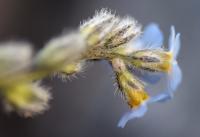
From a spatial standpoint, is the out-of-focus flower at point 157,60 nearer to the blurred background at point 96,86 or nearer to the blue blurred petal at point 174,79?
the blue blurred petal at point 174,79

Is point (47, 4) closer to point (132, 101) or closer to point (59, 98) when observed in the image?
point (59, 98)

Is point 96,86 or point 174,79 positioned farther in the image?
point 96,86

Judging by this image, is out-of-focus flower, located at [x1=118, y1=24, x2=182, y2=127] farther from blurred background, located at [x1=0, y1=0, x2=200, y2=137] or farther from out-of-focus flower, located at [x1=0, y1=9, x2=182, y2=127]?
blurred background, located at [x1=0, y1=0, x2=200, y2=137]

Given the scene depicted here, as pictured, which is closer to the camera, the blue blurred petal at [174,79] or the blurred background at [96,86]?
the blue blurred petal at [174,79]

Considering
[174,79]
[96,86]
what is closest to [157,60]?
[174,79]

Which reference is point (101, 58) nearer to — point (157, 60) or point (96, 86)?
point (157, 60)

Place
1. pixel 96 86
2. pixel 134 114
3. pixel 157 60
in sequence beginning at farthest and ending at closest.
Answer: pixel 96 86 → pixel 157 60 → pixel 134 114

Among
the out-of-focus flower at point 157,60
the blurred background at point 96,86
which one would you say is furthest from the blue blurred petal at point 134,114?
the blurred background at point 96,86

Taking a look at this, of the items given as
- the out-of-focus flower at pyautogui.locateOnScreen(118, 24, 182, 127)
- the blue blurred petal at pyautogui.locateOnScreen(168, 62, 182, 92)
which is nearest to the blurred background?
the out-of-focus flower at pyautogui.locateOnScreen(118, 24, 182, 127)
